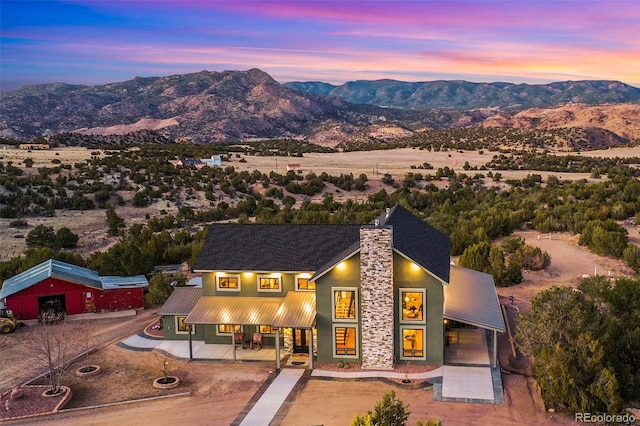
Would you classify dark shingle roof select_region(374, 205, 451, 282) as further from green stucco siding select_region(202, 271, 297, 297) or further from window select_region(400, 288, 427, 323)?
green stucco siding select_region(202, 271, 297, 297)

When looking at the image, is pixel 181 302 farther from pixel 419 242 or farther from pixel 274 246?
pixel 419 242

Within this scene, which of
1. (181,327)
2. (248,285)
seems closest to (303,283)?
(248,285)

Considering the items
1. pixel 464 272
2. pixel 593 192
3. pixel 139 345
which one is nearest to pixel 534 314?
pixel 464 272

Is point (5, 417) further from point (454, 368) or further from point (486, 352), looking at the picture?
point (486, 352)

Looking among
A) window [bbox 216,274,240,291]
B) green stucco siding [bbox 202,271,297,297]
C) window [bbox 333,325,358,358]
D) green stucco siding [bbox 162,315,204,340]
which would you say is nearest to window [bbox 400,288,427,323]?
window [bbox 333,325,358,358]

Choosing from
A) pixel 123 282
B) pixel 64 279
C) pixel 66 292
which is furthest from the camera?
pixel 123 282

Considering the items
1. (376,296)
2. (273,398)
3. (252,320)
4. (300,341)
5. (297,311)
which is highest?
(376,296)
